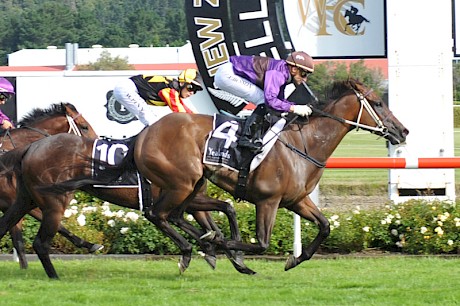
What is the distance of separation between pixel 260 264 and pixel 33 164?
198cm

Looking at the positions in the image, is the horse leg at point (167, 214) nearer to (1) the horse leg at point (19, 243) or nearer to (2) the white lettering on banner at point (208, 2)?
(1) the horse leg at point (19, 243)

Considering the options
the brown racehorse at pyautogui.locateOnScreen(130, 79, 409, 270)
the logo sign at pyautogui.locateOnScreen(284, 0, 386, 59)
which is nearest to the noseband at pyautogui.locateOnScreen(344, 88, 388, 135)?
the brown racehorse at pyautogui.locateOnScreen(130, 79, 409, 270)

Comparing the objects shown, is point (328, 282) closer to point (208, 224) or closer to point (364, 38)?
point (208, 224)

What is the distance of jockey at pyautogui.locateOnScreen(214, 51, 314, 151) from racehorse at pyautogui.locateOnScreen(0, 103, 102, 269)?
1656mm

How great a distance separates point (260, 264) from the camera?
25.2ft

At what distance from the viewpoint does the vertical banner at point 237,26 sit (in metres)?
11.1

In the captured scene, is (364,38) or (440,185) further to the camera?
(364,38)

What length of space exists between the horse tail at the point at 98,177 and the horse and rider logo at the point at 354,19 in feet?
14.8

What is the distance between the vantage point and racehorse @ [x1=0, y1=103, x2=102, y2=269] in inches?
299

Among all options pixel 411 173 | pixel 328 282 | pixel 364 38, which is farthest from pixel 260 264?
pixel 364 38

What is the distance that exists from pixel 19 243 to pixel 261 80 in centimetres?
233

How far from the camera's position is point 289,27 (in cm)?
1104

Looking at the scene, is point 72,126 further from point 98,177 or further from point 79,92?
point 79,92

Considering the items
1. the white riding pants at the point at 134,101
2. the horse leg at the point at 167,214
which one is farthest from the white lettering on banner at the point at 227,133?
the white riding pants at the point at 134,101
